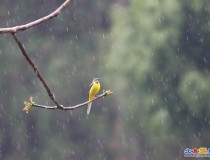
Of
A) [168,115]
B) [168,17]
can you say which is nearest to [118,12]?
[168,17]

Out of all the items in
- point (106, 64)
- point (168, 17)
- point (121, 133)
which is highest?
point (168, 17)

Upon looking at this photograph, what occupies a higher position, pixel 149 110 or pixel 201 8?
pixel 201 8

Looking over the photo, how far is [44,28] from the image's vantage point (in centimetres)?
1354

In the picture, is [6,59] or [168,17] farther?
[6,59]

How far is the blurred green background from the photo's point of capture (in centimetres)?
1146

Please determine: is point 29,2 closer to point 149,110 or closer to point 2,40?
point 2,40

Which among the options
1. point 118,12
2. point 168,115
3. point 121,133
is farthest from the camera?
point 118,12

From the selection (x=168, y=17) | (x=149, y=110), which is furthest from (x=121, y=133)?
(x=168, y=17)

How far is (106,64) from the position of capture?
12.8 metres

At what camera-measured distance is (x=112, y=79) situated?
12.3 meters

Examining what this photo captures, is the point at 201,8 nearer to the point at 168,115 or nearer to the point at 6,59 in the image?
the point at 168,115

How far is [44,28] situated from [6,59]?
1.03 metres

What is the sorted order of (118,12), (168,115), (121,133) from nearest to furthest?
(168,115), (121,133), (118,12)

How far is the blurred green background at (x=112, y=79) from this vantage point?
11.5m
